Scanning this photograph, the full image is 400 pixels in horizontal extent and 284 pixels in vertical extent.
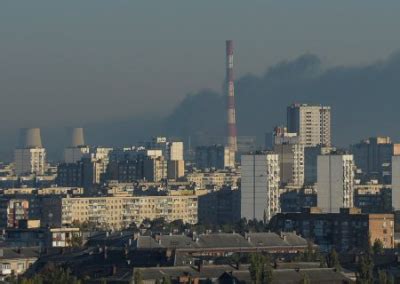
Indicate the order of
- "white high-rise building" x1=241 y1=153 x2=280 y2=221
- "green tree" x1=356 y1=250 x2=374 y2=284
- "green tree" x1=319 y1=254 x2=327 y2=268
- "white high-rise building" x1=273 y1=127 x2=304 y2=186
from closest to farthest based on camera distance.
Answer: "green tree" x1=356 y1=250 x2=374 y2=284 < "green tree" x1=319 y1=254 x2=327 y2=268 < "white high-rise building" x1=241 y1=153 x2=280 y2=221 < "white high-rise building" x1=273 y1=127 x2=304 y2=186

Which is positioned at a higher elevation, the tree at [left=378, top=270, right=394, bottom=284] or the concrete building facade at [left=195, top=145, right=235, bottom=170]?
the concrete building facade at [left=195, top=145, right=235, bottom=170]

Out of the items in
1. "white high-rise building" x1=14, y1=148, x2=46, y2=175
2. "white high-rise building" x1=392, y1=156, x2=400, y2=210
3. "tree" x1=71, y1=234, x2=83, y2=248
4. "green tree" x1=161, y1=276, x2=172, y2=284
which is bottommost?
"green tree" x1=161, y1=276, x2=172, y2=284

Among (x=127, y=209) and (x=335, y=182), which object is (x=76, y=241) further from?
(x=335, y=182)

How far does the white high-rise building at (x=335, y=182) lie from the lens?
126 meters

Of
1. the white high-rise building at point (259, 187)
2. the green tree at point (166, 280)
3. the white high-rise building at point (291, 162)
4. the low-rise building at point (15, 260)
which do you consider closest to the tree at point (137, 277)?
the green tree at point (166, 280)

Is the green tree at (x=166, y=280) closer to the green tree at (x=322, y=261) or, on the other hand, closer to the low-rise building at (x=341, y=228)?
the green tree at (x=322, y=261)

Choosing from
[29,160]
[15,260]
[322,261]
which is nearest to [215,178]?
[29,160]

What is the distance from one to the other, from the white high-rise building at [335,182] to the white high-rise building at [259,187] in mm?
2275

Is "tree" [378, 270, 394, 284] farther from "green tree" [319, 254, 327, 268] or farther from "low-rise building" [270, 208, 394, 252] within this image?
"low-rise building" [270, 208, 394, 252]

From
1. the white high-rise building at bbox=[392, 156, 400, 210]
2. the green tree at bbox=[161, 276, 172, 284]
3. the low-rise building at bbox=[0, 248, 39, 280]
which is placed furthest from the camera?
the white high-rise building at bbox=[392, 156, 400, 210]

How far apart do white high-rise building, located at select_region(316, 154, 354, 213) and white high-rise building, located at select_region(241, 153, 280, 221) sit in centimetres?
227

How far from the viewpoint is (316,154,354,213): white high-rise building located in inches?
4956

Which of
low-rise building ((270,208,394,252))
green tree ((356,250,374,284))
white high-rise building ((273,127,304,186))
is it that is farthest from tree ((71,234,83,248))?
white high-rise building ((273,127,304,186))

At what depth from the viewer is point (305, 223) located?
309 ft
